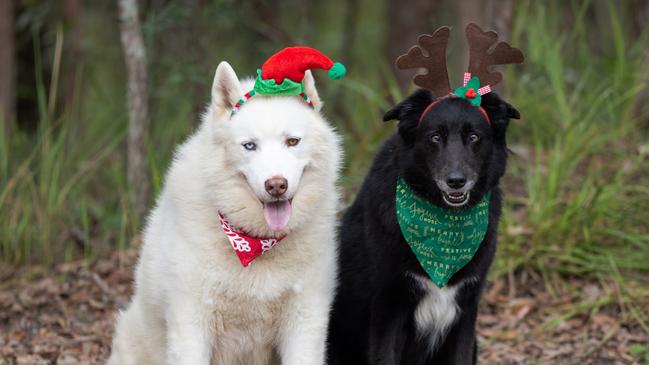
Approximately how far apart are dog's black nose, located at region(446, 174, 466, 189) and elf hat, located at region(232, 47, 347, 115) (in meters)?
0.66

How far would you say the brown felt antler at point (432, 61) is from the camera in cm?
375

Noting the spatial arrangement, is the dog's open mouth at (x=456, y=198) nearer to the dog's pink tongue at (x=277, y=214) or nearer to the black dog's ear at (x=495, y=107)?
the black dog's ear at (x=495, y=107)

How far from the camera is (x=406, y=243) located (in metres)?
3.97

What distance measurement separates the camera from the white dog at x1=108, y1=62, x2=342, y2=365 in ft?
11.5

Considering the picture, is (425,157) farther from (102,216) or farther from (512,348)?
(102,216)

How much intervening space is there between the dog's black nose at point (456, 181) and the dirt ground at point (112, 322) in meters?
1.72

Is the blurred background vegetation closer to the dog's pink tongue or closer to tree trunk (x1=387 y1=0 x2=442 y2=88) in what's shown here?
tree trunk (x1=387 y1=0 x2=442 y2=88)

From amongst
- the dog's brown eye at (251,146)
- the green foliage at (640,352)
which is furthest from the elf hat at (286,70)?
the green foliage at (640,352)

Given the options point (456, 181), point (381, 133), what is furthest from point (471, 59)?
point (381, 133)

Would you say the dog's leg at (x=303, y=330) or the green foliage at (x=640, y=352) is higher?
the dog's leg at (x=303, y=330)

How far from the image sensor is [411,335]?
4094 mm

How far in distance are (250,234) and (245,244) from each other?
0.20ft

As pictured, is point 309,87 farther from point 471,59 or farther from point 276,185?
point 471,59

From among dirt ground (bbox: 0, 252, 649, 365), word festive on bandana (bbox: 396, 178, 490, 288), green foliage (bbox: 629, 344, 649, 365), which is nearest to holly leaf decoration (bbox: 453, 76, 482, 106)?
→ word festive on bandana (bbox: 396, 178, 490, 288)
